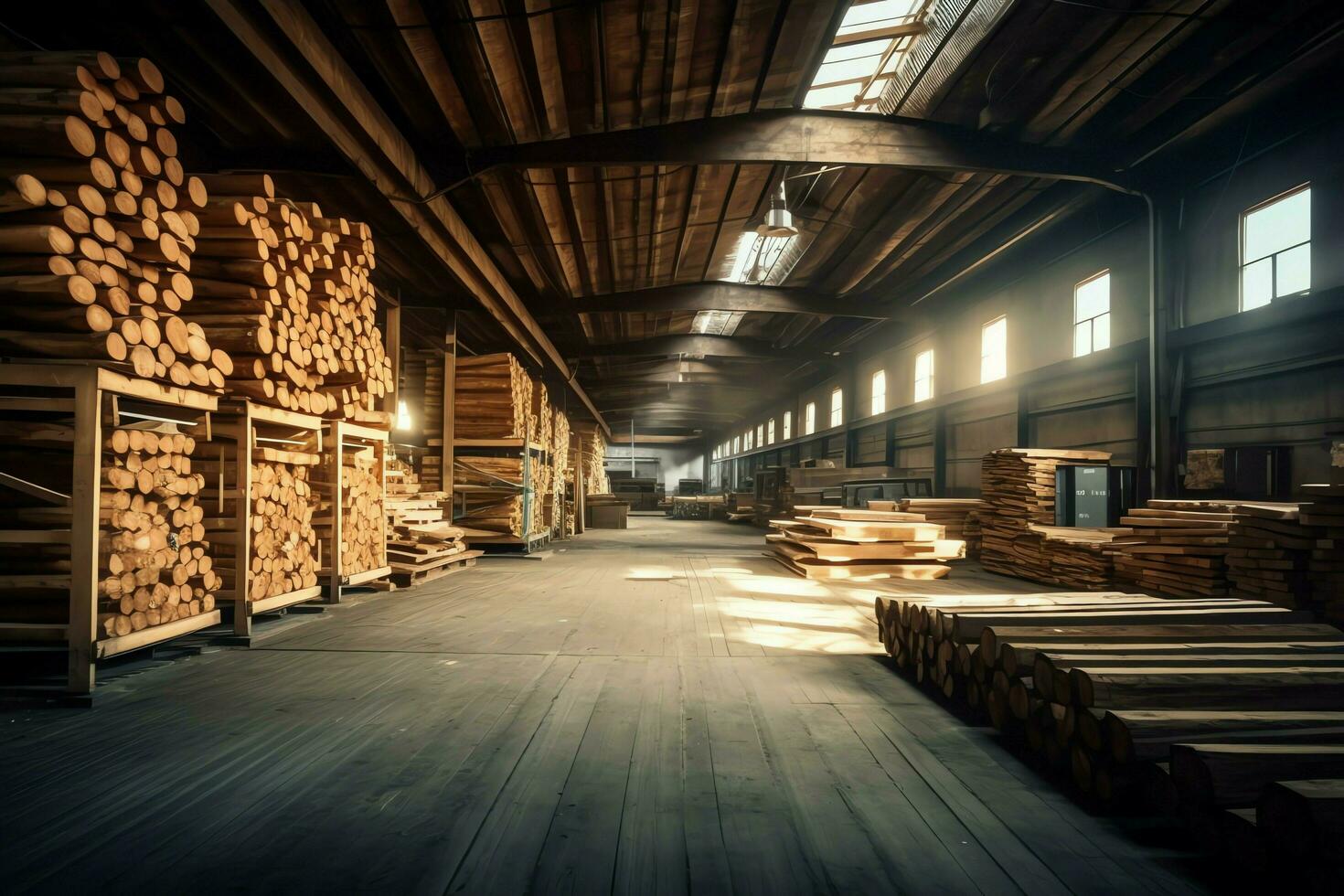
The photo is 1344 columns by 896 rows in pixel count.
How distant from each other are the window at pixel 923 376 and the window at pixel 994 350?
1998 millimetres

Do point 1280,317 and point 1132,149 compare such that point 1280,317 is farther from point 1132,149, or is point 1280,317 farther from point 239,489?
point 239,489

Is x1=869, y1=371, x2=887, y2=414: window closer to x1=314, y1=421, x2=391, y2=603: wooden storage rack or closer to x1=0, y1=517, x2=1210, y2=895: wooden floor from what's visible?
x1=0, y1=517, x2=1210, y2=895: wooden floor

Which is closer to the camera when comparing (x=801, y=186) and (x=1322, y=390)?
(x=1322, y=390)

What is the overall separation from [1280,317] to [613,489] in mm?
30439

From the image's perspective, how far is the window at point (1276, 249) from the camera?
639cm

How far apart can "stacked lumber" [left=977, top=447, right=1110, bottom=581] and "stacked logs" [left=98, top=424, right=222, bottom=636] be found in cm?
899

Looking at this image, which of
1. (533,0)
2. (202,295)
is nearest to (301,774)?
(202,295)

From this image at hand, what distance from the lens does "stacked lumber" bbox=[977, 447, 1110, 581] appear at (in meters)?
8.53

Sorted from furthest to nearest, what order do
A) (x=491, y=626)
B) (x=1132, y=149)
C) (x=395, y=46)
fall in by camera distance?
(x=1132, y=149), (x=491, y=626), (x=395, y=46)

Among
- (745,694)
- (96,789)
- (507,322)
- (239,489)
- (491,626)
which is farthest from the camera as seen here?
(507,322)

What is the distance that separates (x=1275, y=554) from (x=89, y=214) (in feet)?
28.7

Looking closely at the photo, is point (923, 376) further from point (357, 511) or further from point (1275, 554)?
point (357, 511)

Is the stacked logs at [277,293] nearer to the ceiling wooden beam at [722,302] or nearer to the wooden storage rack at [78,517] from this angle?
the wooden storage rack at [78,517]

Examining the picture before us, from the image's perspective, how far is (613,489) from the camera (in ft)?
115
